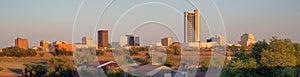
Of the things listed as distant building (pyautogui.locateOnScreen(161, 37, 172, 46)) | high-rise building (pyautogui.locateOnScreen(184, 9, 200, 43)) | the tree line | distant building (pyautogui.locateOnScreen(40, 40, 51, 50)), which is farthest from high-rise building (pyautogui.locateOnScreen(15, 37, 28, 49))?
the tree line

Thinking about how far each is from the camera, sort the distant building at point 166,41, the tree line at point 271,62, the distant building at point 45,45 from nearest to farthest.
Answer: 1. the tree line at point 271,62
2. the distant building at point 166,41
3. the distant building at point 45,45

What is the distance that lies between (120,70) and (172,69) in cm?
232

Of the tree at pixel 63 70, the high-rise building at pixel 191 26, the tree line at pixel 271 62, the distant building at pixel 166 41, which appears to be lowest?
the tree at pixel 63 70

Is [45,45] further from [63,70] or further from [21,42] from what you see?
[63,70]

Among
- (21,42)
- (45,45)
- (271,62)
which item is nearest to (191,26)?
(271,62)

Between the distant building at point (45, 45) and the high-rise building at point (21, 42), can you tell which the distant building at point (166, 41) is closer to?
the high-rise building at point (21, 42)

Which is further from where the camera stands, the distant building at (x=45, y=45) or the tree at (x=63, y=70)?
the distant building at (x=45, y=45)

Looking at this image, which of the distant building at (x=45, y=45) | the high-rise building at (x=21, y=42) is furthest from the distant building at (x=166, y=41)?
the distant building at (x=45, y=45)

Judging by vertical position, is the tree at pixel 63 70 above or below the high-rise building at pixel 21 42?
below

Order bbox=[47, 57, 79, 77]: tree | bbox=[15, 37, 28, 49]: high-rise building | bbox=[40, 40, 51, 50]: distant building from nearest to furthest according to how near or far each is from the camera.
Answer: bbox=[47, 57, 79, 77]: tree → bbox=[15, 37, 28, 49]: high-rise building → bbox=[40, 40, 51, 50]: distant building

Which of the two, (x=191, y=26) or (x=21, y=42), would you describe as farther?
(x=21, y=42)

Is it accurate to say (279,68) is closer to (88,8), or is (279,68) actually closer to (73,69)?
(88,8)

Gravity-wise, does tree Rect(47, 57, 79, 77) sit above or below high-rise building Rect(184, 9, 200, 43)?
below

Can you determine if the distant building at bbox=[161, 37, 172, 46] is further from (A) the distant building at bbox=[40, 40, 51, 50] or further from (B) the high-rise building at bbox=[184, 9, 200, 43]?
(A) the distant building at bbox=[40, 40, 51, 50]
